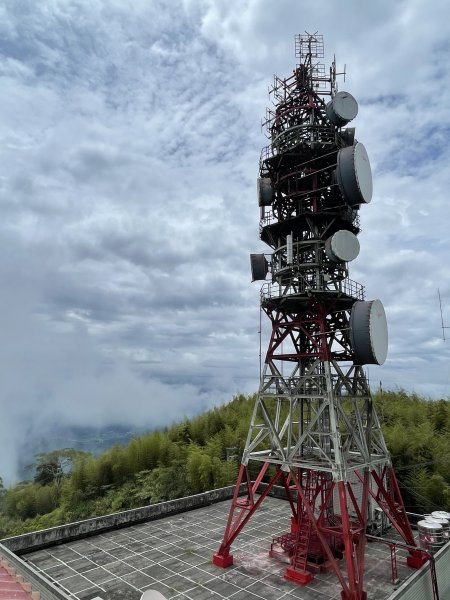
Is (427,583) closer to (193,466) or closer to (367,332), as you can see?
(367,332)

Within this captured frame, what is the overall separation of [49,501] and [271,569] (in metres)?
37.5

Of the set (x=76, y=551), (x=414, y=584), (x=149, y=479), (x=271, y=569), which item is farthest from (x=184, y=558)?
(x=149, y=479)

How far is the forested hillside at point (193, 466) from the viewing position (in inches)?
993

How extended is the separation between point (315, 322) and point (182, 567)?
36.4 feet

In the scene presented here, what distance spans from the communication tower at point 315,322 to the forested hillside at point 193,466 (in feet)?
20.3

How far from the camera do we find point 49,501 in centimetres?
4631

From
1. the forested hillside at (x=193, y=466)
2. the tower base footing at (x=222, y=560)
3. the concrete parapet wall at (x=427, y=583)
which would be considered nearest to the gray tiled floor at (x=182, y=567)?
the tower base footing at (x=222, y=560)

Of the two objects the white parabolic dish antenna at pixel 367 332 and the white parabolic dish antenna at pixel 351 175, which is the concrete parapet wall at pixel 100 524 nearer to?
the white parabolic dish antenna at pixel 367 332

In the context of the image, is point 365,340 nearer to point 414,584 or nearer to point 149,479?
point 414,584

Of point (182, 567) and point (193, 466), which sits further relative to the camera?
point (193, 466)

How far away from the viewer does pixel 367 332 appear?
674 inches

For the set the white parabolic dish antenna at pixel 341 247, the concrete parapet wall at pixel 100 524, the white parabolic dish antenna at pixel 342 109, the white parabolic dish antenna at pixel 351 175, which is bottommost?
the concrete parapet wall at pixel 100 524

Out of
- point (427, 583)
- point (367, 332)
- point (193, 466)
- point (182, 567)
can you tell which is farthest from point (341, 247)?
point (193, 466)

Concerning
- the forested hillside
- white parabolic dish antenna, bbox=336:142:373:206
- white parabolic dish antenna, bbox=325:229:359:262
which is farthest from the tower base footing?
white parabolic dish antenna, bbox=336:142:373:206
